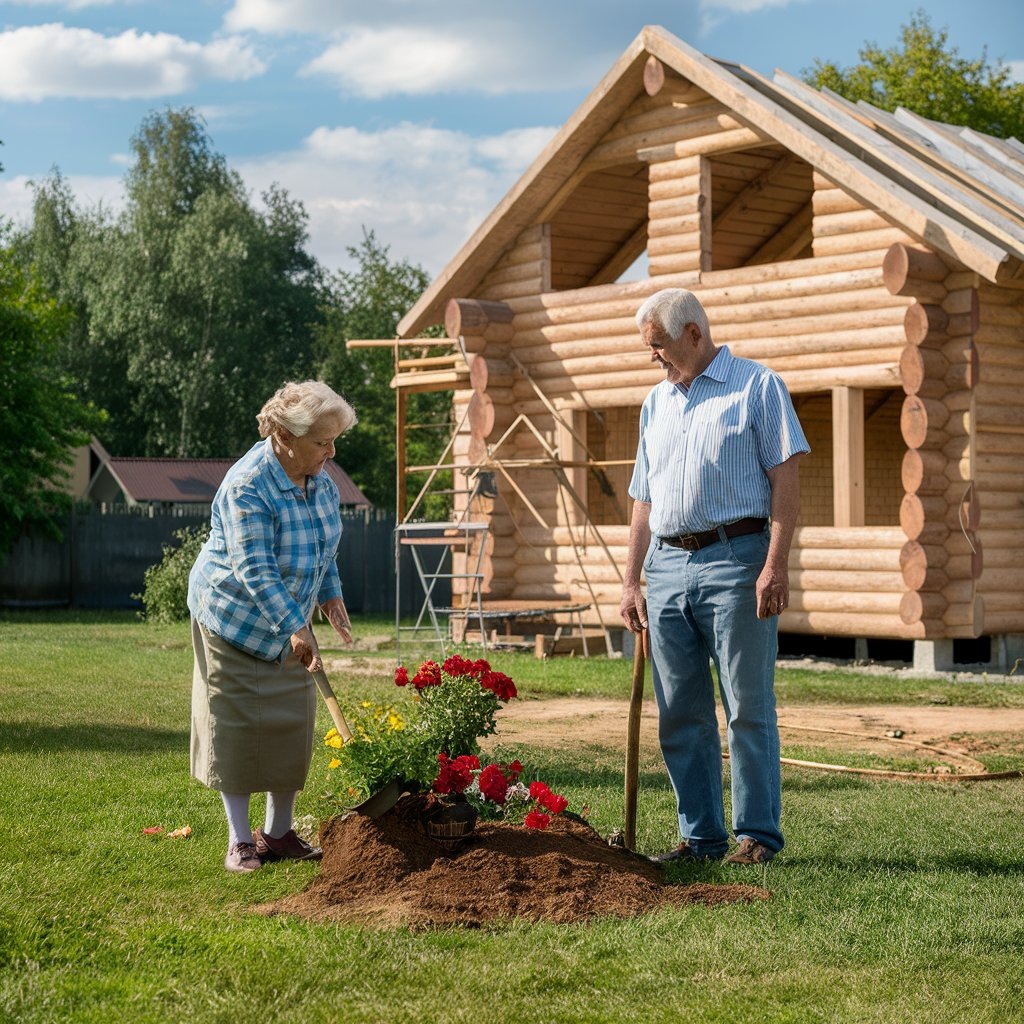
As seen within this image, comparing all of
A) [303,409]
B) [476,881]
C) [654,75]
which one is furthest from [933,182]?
[476,881]

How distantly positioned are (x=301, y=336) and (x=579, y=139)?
108 feet

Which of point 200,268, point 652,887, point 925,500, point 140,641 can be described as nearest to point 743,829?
point 652,887

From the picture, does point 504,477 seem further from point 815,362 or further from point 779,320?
point 815,362

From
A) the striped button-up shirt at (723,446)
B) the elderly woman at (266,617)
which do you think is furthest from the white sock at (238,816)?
the striped button-up shirt at (723,446)

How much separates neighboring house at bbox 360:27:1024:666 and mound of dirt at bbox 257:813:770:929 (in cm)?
893

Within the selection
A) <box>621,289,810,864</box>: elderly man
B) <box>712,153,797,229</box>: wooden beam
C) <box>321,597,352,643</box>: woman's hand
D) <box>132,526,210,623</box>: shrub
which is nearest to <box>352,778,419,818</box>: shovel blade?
<box>321,597,352,643</box>: woman's hand

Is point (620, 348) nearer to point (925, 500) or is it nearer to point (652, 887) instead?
point (925, 500)

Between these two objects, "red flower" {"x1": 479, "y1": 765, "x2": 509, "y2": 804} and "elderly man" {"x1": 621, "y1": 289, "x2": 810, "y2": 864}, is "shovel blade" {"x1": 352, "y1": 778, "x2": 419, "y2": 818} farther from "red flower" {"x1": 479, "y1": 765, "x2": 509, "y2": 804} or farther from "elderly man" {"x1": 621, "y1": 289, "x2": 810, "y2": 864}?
"elderly man" {"x1": 621, "y1": 289, "x2": 810, "y2": 864}

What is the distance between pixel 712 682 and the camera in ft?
18.8

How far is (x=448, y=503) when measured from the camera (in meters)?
37.5

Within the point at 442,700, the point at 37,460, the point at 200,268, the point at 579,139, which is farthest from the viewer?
the point at 200,268

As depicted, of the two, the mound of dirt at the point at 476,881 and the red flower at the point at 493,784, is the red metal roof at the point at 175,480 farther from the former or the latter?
the mound of dirt at the point at 476,881

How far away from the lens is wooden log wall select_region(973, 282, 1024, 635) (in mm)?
14211

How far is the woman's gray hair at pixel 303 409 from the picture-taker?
5645 mm
